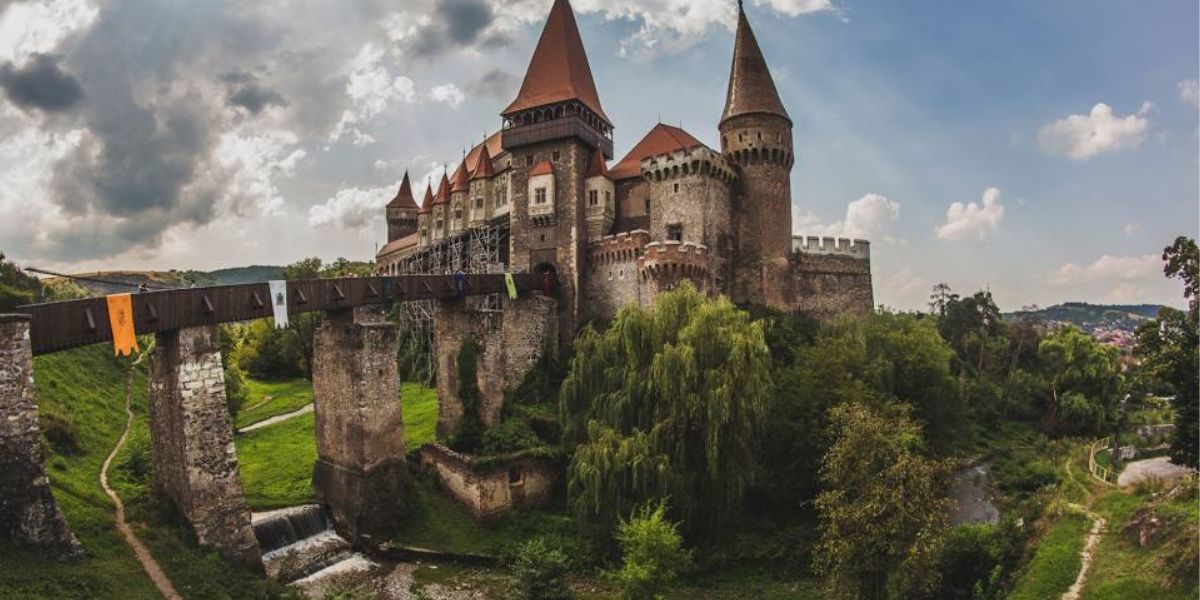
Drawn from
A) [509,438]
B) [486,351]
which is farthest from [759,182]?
[509,438]

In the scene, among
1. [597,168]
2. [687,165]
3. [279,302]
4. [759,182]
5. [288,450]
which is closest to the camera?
[279,302]

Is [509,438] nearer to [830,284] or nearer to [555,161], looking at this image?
[555,161]

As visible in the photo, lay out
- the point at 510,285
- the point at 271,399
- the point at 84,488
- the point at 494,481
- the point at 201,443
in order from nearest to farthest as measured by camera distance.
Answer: the point at 201,443 < the point at 84,488 < the point at 494,481 < the point at 510,285 < the point at 271,399

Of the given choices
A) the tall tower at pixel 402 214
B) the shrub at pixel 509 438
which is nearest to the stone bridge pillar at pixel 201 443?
the shrub at pixel 509 438

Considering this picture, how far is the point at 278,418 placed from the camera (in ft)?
134

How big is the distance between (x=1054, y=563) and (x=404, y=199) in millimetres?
57385

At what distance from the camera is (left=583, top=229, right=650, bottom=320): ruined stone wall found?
110 ft

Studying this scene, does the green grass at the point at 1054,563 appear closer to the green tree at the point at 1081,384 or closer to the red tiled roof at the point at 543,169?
the red tiled roof at the point at 543,169

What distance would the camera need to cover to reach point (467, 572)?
22.8 m

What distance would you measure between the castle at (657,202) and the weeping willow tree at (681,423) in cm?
900

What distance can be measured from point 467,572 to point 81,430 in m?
17.1

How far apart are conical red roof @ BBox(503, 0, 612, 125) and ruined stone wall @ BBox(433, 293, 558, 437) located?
11.4m

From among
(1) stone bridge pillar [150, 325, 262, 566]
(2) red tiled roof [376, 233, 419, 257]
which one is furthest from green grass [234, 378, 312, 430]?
(1) stone bridge pillar [150, 325, 262, 566]

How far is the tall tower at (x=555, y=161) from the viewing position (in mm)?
35656
